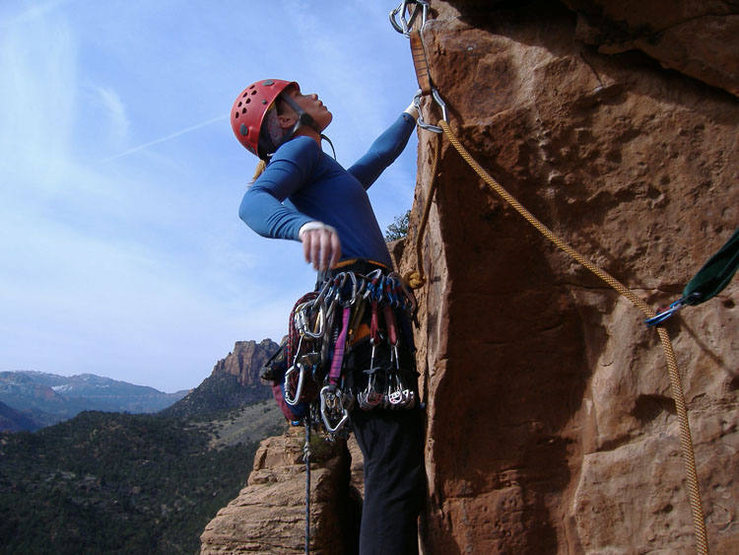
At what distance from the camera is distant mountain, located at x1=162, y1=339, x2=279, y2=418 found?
5762 cm

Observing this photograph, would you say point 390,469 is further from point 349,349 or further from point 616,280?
point 616,280

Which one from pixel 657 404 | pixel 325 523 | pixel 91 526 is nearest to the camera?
pixel 657 404

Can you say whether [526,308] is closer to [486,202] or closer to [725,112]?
[486,202]

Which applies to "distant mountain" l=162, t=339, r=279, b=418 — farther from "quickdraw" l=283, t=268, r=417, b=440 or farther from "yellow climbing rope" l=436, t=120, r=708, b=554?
"yellow climbing rope" l=436, t=120, r=708, b=554

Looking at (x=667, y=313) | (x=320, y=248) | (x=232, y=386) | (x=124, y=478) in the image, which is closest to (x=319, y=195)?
(x=320, y=248)

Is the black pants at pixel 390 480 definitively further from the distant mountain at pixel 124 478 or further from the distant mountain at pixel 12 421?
the distant mountain at pixel 12 421

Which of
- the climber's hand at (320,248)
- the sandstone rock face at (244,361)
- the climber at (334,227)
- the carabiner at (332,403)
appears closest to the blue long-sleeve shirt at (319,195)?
the climber at (334,227)

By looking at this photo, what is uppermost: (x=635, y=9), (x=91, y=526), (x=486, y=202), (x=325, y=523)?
(x=635, y=9)

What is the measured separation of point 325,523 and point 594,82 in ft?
10.0

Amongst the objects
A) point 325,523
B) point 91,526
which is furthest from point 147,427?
point 325,523

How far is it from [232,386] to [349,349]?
203 ft

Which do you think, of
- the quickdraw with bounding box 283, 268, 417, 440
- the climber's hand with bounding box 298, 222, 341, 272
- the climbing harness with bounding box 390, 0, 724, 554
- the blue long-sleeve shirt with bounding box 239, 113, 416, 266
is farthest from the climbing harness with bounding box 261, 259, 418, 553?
the climber's hand with bounding box 298, 222, 341, 272

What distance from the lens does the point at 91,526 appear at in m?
33.2

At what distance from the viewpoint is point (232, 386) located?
61719 millimetres
